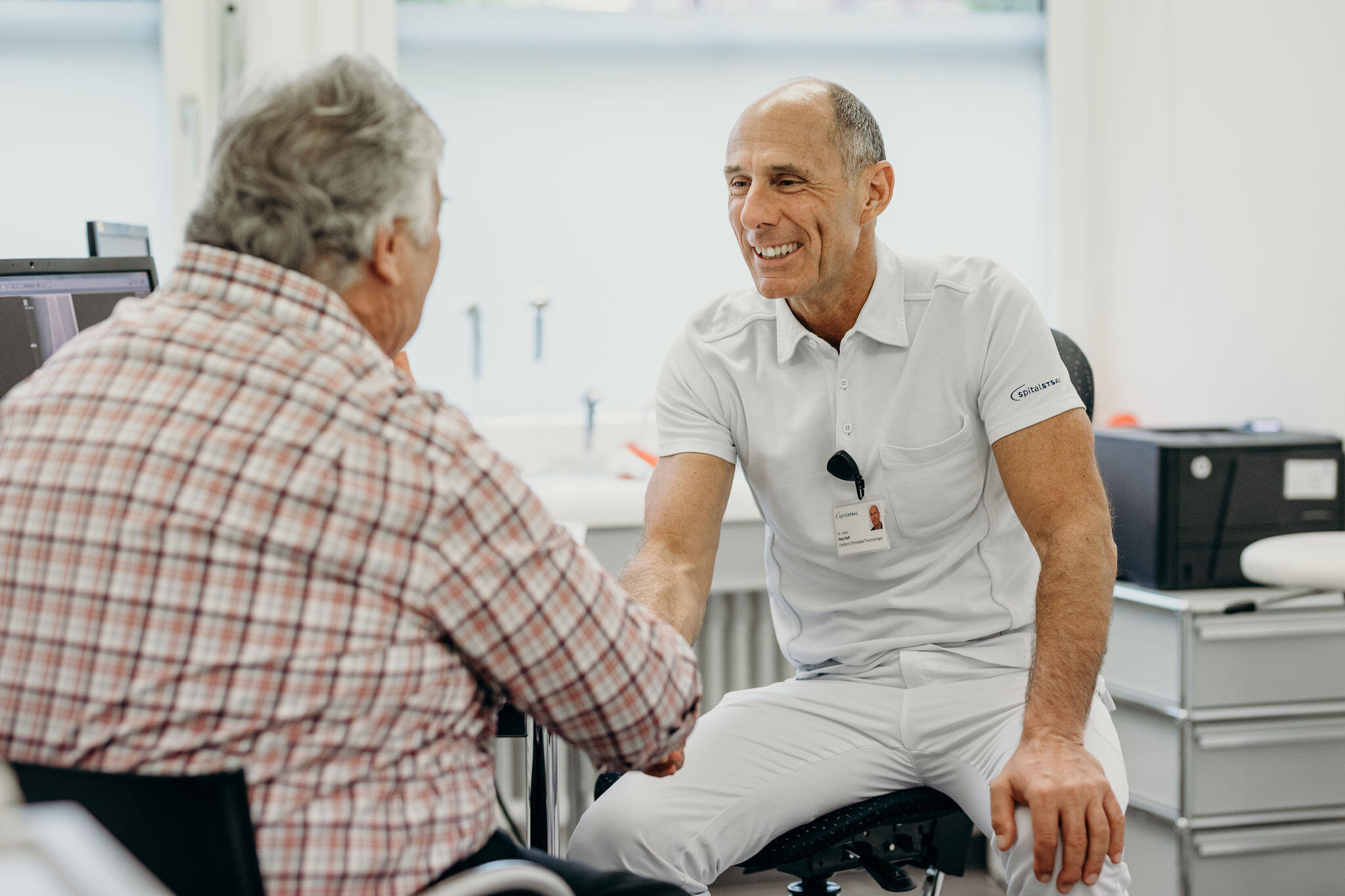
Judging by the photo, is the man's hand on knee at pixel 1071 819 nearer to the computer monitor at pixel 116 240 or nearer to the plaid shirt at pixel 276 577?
the plaid shirt at pixel 276 577

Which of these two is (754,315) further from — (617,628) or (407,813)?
(407,813)

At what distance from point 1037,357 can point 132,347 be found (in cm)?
117

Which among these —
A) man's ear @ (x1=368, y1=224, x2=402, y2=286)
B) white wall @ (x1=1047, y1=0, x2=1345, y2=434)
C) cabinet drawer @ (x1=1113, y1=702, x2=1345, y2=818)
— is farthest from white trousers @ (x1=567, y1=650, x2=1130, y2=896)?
white wall @ (x1=1047, y1=0, x2=1345, y2=434)

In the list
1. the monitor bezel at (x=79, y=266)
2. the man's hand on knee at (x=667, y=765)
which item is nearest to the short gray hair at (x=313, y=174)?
the man's hand on knee at (x=667, y=765)


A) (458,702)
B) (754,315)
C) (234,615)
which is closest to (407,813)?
(458,702)

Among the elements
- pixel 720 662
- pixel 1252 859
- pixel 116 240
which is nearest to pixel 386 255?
pixel 116 240

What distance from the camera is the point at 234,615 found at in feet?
2.79

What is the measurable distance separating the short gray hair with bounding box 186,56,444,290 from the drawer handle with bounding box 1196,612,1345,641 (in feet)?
5.82

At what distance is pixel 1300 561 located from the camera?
196 centimetres

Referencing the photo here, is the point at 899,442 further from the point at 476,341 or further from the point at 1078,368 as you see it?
the point at 476,341

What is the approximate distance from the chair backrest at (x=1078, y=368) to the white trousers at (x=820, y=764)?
51cm

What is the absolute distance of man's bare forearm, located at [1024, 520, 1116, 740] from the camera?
1456mm

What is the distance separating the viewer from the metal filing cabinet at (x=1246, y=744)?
2.20 metres

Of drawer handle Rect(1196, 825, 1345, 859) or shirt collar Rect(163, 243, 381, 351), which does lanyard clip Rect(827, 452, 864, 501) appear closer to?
shirt collar Rect(163, 243, 381, 351)
